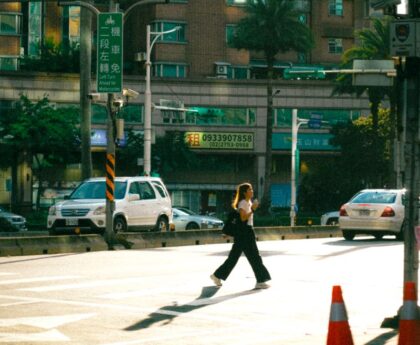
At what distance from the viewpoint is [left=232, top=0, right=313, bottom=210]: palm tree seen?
70.2m

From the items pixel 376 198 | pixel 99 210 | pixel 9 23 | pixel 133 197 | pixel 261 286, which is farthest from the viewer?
pixel 9 23

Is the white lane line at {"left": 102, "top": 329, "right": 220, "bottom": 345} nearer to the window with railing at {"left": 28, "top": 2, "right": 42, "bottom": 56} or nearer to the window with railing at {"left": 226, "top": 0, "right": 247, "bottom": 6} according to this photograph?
the window with railing at {"left": 28, "top": 2, "right": 42, "bottom": 56}

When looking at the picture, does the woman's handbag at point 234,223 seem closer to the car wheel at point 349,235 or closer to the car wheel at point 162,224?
the car wheel at point 162,224

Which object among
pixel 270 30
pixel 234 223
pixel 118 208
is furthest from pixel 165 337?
pixel 270 30

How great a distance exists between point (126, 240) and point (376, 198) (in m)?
8.41

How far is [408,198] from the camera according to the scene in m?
13.3

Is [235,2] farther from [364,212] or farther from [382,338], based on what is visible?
[382,338]

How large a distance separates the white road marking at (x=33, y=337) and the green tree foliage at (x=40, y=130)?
51.1 m

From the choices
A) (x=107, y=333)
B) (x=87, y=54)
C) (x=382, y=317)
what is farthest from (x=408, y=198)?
(x=87, y=54)

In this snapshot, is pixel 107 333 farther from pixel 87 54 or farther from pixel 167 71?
pixel 167 71

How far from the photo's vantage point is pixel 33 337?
41.4 feet

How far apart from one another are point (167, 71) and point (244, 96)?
523 cm

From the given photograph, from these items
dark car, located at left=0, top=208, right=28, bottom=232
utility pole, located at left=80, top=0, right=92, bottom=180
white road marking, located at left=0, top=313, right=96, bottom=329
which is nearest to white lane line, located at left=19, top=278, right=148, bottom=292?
white road marking, located at left=0, top=313, right=96, bottom=329

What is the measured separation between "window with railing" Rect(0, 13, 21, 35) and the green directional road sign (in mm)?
44259
